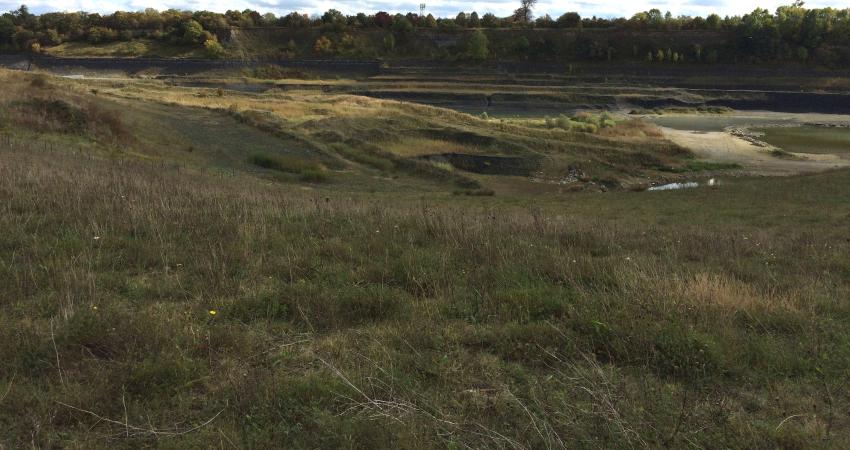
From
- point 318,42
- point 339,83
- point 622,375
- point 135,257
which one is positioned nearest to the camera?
point 622,375

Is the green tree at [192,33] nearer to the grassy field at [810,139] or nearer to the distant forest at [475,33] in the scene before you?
the distant forest at [475,33]

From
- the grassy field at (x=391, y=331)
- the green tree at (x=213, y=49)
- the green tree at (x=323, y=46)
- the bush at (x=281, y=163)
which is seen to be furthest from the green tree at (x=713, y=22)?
the grassy field at (x=391, y=331)

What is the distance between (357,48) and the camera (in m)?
127

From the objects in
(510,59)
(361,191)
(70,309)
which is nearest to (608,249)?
(70,309)

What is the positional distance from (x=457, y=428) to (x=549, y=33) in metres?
134

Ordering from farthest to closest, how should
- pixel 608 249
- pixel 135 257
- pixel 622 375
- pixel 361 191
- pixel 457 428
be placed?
1. pixel 361 191
2. pixel 608 249
3. pixel 135 257
4. pixel 622 375
5. pixel 457 428

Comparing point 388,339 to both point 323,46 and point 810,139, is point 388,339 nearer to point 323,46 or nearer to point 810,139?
point 810,139

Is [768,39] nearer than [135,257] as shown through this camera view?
No

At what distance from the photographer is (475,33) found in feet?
399

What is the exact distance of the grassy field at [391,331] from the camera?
3818 millimetres

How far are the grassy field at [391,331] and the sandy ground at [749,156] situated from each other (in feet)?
133

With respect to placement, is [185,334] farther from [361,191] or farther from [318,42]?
[318,42]

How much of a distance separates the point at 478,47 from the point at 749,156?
244 feet

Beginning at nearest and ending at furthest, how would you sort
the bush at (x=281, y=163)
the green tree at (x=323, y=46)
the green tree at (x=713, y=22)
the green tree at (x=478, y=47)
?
the bush at (x=281, y=163)
the green tree at (x=478, y=47)
the green tree at (x=323, y=46)
the green tree at (x=713, y=22)
